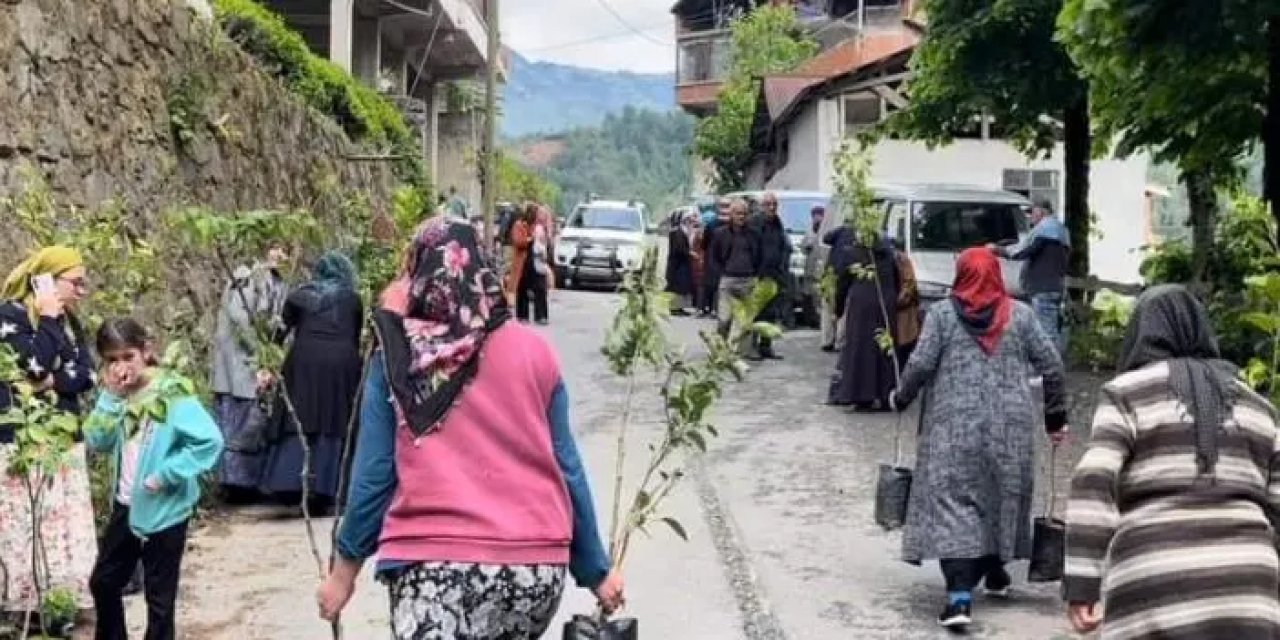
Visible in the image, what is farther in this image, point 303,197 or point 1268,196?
point 303,197

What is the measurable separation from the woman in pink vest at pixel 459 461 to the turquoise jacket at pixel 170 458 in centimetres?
237

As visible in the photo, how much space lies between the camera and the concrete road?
308 inches

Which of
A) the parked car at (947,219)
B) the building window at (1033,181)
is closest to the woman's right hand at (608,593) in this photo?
the parked car at (947,219)

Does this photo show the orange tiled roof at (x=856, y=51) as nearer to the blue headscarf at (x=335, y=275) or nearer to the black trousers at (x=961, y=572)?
the blue headscarf at (x=335, y=275)

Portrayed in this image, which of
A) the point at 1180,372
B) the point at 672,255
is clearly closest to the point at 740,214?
the point at 672,255

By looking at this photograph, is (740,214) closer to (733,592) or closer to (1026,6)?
(1026,6)

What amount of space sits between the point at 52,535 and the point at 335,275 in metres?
3.38

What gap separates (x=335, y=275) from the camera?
10.2 metres

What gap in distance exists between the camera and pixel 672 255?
26406mm

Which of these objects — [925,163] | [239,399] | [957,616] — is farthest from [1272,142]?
[925,163]

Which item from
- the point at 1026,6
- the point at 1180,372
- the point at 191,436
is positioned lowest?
the point at 191,436

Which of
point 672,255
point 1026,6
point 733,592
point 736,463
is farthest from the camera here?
point 672,255

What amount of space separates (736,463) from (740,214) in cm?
602

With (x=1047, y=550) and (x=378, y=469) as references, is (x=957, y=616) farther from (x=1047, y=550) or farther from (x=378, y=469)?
(x=378, y=469)
